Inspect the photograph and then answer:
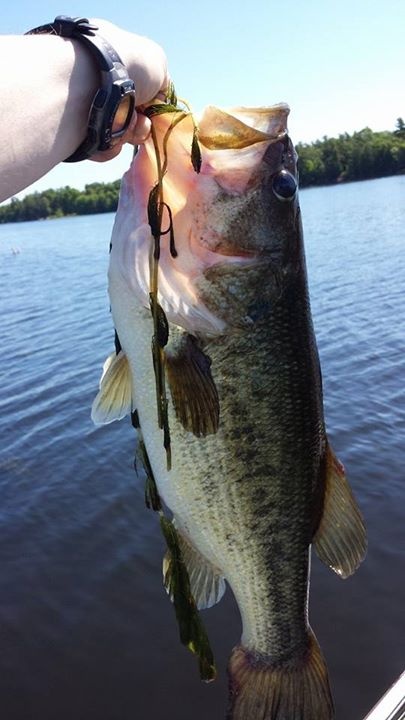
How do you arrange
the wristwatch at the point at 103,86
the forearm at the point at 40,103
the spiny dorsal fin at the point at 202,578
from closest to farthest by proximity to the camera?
the forearm at the point at 40,103
the wristwatch at the point at 103,86
the spiny dorsal fin at the point at 202,578

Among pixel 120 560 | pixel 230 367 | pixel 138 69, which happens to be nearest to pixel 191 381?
pixel 230 367

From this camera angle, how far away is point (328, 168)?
316ft

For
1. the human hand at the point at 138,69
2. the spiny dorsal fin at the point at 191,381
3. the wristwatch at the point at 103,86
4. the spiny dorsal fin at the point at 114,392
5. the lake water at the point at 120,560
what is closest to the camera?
the wristwatch at the point at 103,86

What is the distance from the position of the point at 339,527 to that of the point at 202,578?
56 centimetres

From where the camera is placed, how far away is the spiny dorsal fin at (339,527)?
Answer: 2.25 m

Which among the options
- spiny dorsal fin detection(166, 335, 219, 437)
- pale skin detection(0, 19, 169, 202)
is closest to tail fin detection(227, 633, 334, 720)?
spiny dorsal fin detection(166, 335, 219, 437)

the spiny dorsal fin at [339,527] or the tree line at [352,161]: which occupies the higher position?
the tree line at [352,161]

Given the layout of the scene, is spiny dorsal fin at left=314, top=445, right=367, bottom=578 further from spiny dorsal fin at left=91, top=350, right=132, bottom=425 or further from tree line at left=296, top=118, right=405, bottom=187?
tree line at left=296, top=118, right=405, bottom=187

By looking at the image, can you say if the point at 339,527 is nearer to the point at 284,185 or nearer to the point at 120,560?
the point at 284,185

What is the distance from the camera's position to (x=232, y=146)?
1.93 metres

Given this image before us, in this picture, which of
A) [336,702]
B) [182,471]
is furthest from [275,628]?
[336,702]

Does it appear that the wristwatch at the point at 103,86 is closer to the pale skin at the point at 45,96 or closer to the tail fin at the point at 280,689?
the pale skin at the point at 45,96

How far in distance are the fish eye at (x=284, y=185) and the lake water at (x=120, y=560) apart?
476cm

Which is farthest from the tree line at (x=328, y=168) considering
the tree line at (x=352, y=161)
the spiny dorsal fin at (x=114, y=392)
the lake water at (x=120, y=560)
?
the spiny dorsal fin at (x=114, y=392)
